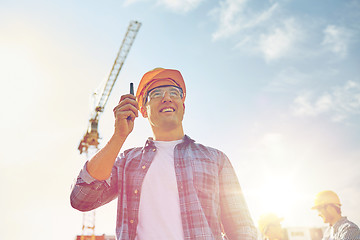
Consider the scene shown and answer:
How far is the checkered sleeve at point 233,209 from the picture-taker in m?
2.61

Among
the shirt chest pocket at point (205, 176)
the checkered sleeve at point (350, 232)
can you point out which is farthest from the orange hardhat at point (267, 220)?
the shirt chest pocket at point (205, 176)

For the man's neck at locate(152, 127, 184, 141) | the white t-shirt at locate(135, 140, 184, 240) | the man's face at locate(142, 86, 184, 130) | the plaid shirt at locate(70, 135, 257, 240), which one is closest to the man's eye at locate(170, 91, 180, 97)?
the man's face at locate(142, 86, 184, 130)

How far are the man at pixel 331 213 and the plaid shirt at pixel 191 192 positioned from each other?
223 inches

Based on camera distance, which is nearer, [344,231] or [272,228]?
[344,231]

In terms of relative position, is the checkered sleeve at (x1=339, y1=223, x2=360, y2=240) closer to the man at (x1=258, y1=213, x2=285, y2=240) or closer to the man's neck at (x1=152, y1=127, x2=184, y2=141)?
the man at (x1=258, y1=213, x2=285, y2=240)

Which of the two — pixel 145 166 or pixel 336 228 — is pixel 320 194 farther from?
pixel 145 166

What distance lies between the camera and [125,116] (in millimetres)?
2359

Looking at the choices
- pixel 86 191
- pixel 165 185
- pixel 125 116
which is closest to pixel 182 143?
pixel 165 185

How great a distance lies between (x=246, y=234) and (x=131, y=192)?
3.27 ft

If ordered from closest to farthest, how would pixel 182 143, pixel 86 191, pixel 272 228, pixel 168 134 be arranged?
1. pixel 86 191
2. pixel 182 143
3. pixel 168 134
4. pixel 272 228

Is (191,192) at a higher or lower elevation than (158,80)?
lower

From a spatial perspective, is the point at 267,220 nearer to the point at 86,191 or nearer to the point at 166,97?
the point at 166,97

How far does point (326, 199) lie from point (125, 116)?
7.25 meters

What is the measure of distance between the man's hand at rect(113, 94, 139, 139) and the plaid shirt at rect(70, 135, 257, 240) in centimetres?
43
